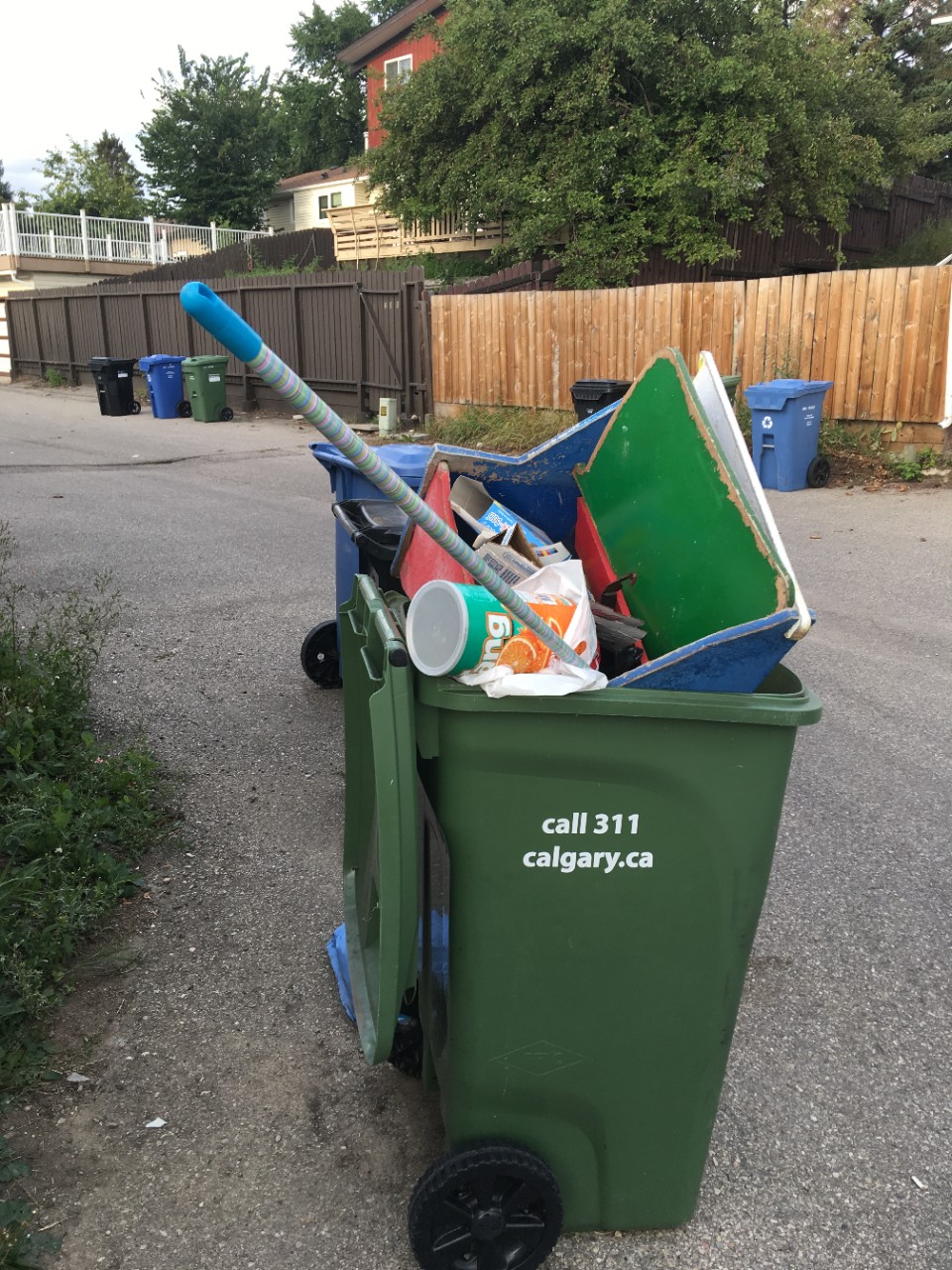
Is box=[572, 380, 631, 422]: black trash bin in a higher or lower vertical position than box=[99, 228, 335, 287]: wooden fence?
lower

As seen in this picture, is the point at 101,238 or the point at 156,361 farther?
the point at 101,238

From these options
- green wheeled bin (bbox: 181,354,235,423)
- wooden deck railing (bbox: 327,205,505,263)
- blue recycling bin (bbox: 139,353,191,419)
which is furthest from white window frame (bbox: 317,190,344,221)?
green wheeled bin (bbox: 181,354,235,423)

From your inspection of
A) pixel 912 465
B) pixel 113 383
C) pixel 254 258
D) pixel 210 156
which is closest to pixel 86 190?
pixel 210 156

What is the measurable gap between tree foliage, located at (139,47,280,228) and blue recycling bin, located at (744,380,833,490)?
43424mm

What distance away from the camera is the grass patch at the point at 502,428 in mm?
13258

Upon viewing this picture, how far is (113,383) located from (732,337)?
11.5 meters

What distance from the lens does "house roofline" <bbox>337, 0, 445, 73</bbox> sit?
3036 centimetres

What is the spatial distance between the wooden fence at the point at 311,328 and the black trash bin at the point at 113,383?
1.72 meters

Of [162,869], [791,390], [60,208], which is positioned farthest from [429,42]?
[162,869]

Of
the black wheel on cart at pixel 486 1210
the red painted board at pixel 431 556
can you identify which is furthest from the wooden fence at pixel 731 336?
the black wheel on cart at pixel 486 1210

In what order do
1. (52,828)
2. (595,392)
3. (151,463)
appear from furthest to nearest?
(151,463)
(595,392)
(52,828)

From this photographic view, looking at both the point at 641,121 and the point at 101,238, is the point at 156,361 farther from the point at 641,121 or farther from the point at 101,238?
the point at 101,238

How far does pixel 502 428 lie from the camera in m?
13.7

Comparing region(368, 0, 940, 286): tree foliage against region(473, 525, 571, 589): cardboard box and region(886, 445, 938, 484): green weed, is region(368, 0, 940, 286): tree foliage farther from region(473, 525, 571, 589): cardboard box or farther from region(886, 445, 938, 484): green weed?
region(473, 525, 571, 589): cardboard box
